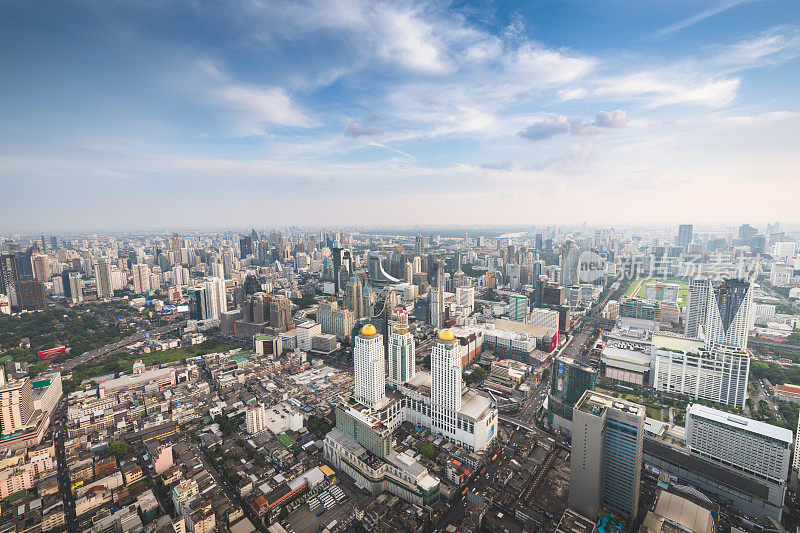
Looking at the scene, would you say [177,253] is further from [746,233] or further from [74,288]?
[746,233]

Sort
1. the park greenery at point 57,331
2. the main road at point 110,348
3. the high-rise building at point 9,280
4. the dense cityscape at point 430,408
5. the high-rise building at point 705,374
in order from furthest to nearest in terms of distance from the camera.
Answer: the high-rise building at point 9,280
the park greenery at point 57,331
the main road at point 110,348
the high-rise building at point 705,374
the dense cityscape at point 430,408

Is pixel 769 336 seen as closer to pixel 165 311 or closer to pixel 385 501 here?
pixel 385 501

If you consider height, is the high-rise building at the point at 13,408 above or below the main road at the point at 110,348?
above

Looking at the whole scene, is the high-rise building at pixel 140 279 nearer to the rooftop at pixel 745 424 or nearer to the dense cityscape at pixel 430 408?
Answer: the dense cityscape at pixel 430 408

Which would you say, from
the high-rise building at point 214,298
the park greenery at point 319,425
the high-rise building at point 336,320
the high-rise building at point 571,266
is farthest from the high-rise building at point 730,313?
the high-rise building at point 214,298

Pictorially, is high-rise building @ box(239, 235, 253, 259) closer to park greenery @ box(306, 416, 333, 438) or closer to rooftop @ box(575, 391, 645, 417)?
park greenery @ box(306, 416, 333, 438)

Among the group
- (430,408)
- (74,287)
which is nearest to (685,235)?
(430,408)

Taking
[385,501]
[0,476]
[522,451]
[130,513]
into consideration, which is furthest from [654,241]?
[0,476]
